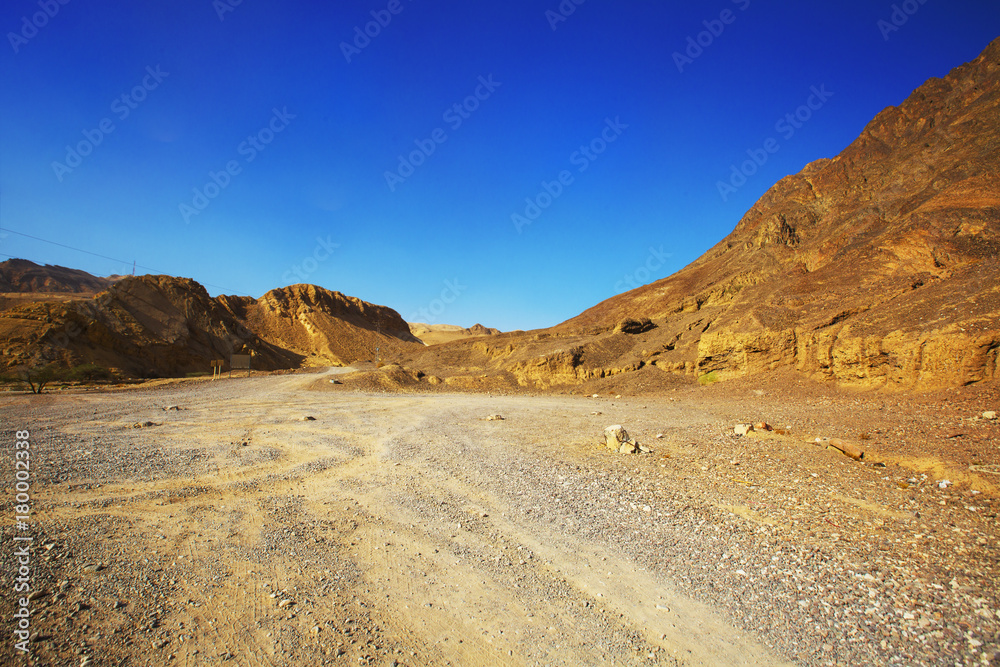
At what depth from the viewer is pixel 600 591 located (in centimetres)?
418

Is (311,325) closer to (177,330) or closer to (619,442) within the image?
(177,330)

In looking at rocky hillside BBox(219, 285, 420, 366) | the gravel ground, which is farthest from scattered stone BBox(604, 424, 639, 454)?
rocky hillside BBox(219, 285, 420, 366)

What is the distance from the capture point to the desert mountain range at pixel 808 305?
546 inches

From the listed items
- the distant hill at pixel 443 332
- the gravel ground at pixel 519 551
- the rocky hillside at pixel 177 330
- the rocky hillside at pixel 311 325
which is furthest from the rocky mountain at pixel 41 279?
the gravel ground at pixel 519 551

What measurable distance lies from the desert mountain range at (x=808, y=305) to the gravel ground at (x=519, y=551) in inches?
194

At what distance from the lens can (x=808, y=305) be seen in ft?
63.7

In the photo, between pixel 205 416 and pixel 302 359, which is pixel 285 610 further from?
pixel 302 359

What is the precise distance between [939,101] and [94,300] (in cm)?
6702

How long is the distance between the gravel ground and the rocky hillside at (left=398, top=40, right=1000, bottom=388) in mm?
4121

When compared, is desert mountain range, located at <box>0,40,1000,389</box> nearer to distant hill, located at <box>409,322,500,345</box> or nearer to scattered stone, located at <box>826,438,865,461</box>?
scattered stone, located at <box>826,438,865,461</box>

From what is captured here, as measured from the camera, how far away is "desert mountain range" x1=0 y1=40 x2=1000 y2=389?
13859 mm

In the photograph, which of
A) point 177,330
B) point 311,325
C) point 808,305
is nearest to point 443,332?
point 311,325

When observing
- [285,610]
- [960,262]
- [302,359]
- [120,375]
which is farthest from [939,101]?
[302,359]

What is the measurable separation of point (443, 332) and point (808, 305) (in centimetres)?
12556
